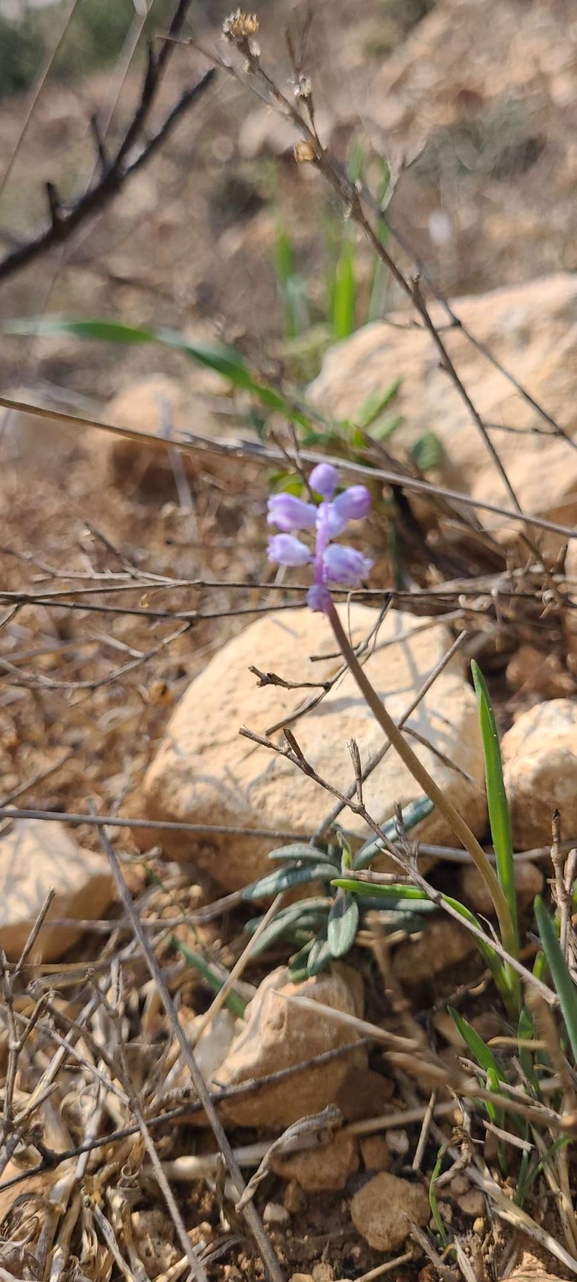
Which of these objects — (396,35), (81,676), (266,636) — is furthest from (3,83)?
(266,636)

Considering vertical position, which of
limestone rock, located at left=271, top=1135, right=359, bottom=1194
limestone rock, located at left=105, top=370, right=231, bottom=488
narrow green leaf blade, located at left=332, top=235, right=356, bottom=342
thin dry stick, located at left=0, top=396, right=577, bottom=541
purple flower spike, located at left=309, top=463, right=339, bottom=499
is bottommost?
limestone rock, located at left=271, top=1135, right=359, bottom=1194

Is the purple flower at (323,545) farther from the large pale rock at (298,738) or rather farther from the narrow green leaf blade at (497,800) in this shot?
the large pale rock at (298,738)

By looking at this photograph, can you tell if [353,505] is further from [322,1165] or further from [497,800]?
[322,1165]

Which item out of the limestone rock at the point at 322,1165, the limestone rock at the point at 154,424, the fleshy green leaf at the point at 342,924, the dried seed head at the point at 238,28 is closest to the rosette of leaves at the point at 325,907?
the fleshy green leaf at the point at 342,924

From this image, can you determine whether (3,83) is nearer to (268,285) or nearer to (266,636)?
(268,285)

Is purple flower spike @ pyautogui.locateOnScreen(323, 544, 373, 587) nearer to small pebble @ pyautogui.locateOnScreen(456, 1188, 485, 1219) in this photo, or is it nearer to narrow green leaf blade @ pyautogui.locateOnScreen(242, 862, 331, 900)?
narrow green leaf blade @ pyautogui.locateOnScreen(242, 862, 331, 900)

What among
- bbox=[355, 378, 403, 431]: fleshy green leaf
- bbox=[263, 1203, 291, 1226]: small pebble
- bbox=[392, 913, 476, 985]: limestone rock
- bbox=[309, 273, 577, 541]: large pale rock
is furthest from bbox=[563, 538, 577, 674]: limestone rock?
bbox=[263, 1203, 291, 1226]: small pebble
